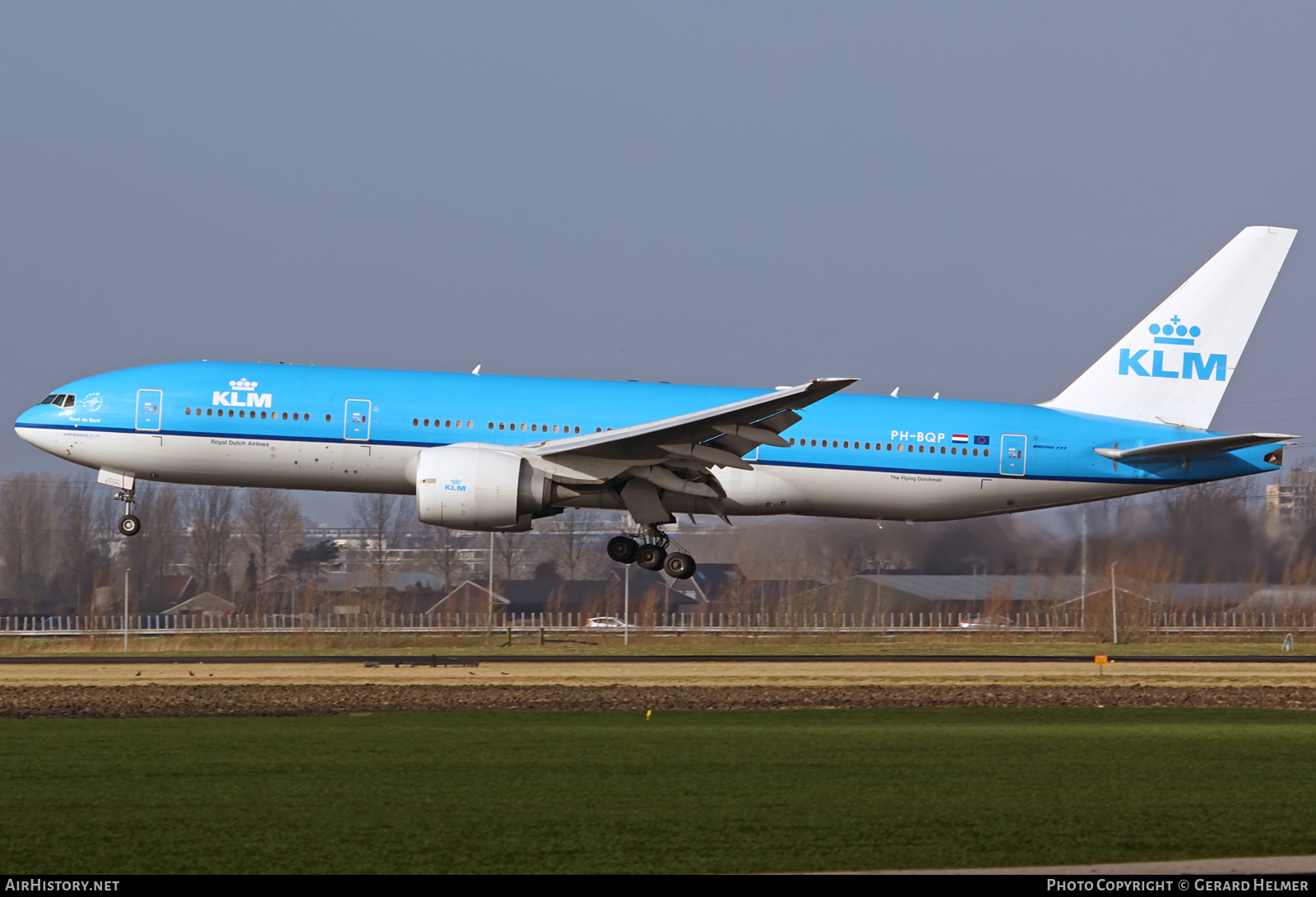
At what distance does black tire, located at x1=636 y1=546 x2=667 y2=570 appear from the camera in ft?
101

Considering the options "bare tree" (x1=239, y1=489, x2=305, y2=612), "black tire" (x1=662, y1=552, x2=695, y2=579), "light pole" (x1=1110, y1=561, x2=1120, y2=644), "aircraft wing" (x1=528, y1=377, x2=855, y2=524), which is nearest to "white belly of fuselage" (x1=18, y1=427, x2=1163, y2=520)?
"aircraft wing" (x1=528, y1=377, x2=855, y2=524)

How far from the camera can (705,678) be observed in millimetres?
27625

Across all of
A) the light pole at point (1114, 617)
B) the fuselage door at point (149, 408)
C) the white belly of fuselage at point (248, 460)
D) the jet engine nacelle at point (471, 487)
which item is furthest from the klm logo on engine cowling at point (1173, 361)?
the fuselage door at point (149, 408)

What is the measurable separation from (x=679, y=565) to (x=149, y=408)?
11498 millimetres

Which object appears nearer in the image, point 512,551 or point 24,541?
point 24,541

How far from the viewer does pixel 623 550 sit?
31328 mm

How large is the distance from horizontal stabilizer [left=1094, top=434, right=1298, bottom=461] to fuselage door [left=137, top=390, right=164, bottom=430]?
1982 cm

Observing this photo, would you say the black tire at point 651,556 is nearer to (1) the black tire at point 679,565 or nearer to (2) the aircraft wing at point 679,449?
(1) the black tire at point 679,565

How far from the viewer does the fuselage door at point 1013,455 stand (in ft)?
101

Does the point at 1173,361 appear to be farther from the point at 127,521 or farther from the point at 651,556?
the point at 127,521

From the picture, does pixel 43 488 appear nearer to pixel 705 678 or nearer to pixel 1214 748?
pixel 705 678

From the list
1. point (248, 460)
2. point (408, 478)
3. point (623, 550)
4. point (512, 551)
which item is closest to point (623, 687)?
point (623, 550)

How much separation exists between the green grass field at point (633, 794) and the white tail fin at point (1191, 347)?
12.5 m
